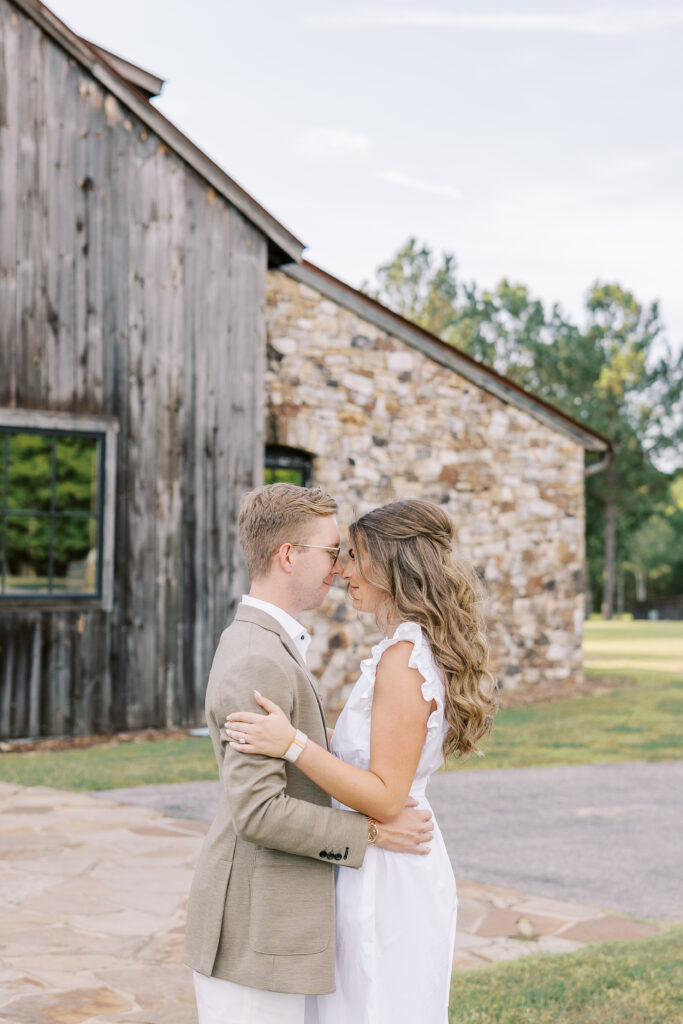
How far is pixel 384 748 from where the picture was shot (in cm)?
222

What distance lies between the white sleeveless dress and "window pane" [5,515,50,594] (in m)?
23.2

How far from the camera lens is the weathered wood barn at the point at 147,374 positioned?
29.7ft

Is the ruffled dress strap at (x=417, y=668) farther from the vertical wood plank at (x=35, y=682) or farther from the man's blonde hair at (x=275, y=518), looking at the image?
the vertical wood plank at (x=35, y=682)

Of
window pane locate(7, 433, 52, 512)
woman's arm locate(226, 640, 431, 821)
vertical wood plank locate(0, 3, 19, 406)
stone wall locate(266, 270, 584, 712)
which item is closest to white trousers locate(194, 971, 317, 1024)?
woman's arm locate(226, 640, 431, 821)

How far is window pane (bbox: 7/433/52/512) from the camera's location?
2441 cm

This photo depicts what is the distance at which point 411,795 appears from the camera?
2.37 meters

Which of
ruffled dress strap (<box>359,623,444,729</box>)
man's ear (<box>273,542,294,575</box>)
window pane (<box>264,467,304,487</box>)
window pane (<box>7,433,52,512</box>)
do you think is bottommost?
ruffled dress strap (<box>359,623,444,729</box>)

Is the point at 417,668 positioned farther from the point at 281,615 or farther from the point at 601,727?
the point at 601,727

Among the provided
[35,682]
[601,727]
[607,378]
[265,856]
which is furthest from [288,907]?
[607,378]

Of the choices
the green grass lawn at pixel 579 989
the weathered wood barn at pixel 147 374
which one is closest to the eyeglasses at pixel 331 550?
the green grass lawn at pixel 579 989

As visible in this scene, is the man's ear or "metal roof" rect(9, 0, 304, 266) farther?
"metal roof" rect(9, 0, 304, 266)

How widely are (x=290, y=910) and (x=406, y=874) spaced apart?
0.26 m

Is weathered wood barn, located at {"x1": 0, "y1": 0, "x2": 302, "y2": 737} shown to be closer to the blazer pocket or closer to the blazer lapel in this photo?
the blazer lapel

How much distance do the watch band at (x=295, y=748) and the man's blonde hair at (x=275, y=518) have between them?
346mm
